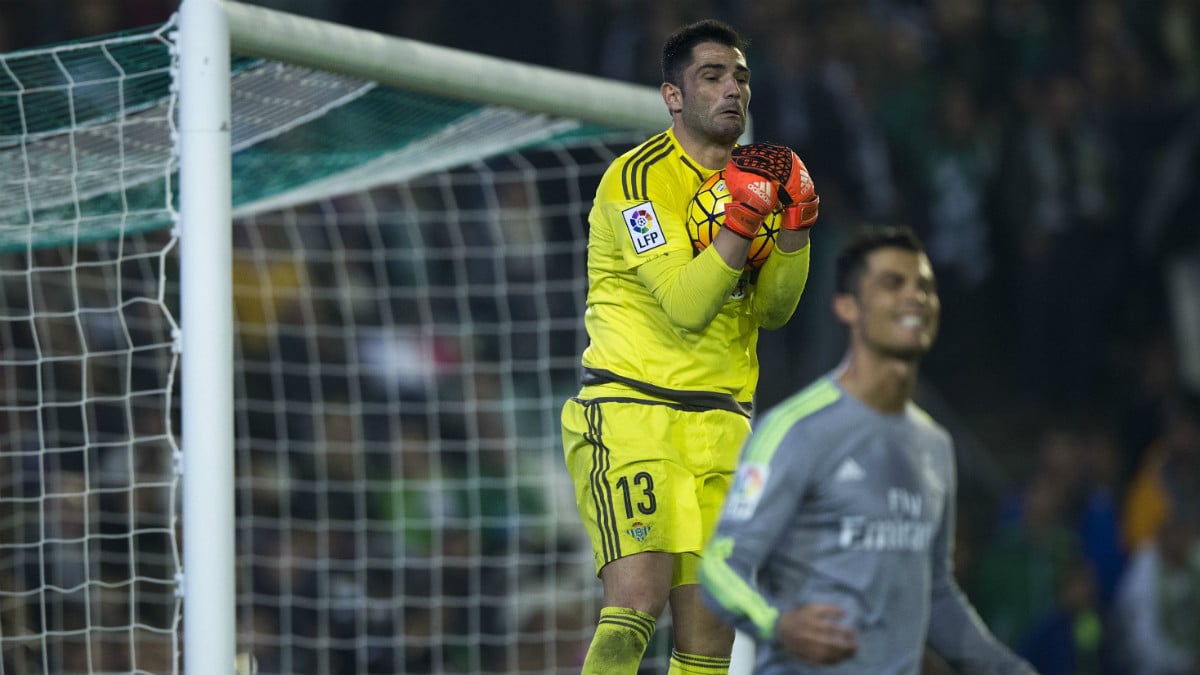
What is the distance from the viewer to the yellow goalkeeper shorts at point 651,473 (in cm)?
435

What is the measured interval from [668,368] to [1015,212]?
5.55 metres

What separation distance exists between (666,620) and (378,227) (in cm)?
342

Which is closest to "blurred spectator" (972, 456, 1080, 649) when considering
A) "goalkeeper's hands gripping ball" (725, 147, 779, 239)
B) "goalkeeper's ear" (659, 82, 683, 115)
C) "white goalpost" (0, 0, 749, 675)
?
"white goalpost" (0, 0, 749, 675)

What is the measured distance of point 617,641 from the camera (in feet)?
14.0

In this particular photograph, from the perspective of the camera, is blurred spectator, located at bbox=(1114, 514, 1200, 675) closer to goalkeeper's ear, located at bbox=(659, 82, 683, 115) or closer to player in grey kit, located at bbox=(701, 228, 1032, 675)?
goalkeeper's ear, located at bbox=(659, 82, 683, 115)

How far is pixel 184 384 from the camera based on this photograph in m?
4.88

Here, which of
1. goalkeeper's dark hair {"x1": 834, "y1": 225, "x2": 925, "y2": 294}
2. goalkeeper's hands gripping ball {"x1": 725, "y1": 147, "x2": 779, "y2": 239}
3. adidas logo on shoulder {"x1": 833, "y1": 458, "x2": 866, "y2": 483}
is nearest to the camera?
adidas logo on shoulder {"x1": 833, "y1": 458, "x2": 866, "y2": 483}

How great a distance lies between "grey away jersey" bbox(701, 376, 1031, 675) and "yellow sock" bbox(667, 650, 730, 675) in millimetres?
1043

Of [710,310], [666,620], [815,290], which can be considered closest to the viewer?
[710,310]

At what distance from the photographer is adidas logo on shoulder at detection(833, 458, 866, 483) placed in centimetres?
330

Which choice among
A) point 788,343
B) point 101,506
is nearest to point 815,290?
point 788,343

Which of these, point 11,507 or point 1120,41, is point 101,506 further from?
point 1120,41

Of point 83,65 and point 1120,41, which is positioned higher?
point 1120,41

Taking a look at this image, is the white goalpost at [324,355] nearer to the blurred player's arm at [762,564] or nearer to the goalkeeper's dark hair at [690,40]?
the goalkeeper's dark hair at [690,40]
